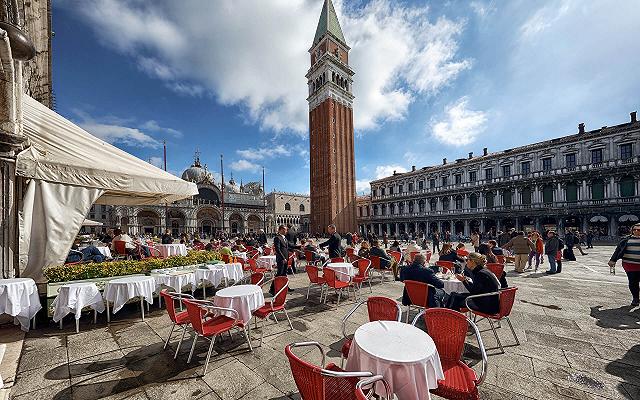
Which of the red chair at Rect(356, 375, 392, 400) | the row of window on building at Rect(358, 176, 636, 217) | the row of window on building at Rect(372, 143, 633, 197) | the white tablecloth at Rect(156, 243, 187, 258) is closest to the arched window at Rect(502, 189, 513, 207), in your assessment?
the row of window on building at Rect(358, 176, 636, 217)

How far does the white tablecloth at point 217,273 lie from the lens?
650 centimetres

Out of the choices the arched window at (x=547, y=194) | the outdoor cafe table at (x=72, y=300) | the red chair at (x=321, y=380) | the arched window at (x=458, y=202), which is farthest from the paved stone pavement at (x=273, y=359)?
the arched window at (x=458, y=202)

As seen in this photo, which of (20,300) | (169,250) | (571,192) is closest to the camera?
(20,300)

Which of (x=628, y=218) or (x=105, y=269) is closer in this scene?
(x=105, y=269)

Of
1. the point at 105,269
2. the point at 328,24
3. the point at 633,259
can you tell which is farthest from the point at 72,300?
the point at 328,24

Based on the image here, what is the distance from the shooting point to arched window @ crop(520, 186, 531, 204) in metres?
29.8

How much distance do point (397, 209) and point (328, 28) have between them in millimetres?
31831

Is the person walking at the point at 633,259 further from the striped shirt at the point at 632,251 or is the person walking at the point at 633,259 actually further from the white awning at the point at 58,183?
the white awning at the point at 58,183

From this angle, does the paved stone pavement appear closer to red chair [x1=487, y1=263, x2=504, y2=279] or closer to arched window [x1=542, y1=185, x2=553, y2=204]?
red chair [x1=487, y1=263, x2=504, y2=279]

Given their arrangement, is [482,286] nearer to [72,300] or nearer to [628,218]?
Answer: [72,300]

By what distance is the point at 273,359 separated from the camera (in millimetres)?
3543

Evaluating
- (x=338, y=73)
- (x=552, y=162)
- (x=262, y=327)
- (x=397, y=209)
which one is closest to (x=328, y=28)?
(x=338, y=73)

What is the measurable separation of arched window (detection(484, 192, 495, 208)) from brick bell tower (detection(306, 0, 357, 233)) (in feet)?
59.0

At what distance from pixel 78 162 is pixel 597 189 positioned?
39.4 metres
